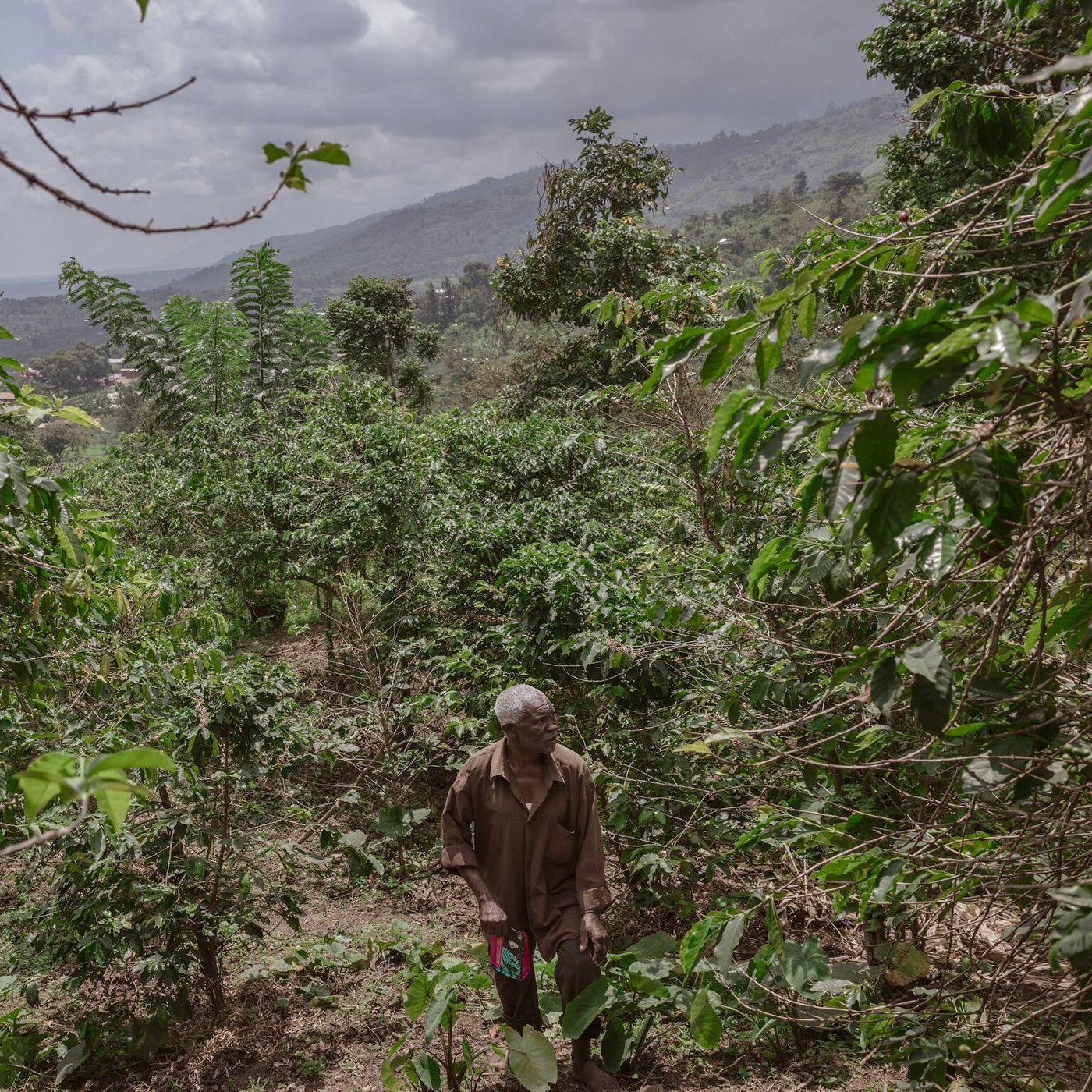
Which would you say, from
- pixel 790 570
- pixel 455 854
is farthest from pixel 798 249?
pixel 455 854

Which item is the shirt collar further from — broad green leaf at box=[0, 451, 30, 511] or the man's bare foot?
broad green leaf at box=[0, 451, 30, 511]

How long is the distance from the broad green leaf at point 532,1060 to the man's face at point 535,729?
81cm

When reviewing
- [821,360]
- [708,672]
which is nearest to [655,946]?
[708,672]

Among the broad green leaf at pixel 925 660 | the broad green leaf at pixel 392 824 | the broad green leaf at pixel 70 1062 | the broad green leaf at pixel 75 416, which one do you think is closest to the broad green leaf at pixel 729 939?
the broad green leaf at pixel 925 660

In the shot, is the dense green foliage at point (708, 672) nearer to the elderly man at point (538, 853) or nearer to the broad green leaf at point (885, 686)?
the broad green leaf at point (885, 686)

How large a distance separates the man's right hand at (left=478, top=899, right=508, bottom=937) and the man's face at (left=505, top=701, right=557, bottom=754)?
56cm

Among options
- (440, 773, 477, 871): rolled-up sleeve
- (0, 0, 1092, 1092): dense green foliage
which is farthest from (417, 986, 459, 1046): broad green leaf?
(440, 773, 477, 871): rolled-up sleeve

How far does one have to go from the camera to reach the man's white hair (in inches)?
102

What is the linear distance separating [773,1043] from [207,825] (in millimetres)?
2508

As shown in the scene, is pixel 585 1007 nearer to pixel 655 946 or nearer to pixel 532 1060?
pixel 532 1060

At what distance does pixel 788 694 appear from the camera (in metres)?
2.84

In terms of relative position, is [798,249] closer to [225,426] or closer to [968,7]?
[225,426]

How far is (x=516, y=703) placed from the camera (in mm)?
2598

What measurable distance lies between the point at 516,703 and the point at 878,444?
5.58 ft
